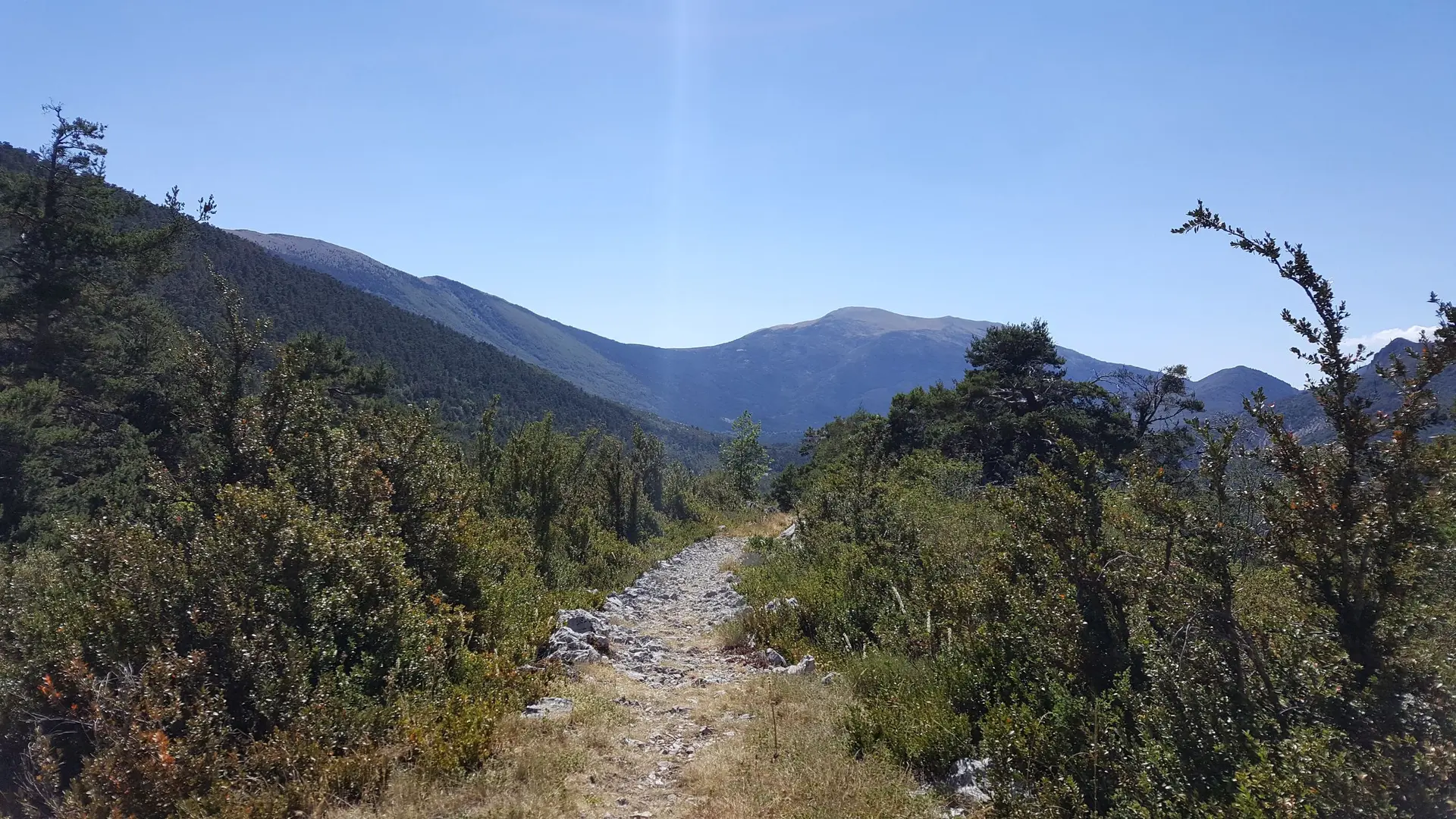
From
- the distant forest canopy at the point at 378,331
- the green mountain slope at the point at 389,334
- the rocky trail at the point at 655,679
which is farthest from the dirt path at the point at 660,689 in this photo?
the green mountain slope at the point at 389,334

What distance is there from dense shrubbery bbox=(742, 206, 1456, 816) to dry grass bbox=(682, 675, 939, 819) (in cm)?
43

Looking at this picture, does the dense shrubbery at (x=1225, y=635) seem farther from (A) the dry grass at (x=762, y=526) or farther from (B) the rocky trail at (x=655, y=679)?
(A) the dry grass at (x=762, y=526)

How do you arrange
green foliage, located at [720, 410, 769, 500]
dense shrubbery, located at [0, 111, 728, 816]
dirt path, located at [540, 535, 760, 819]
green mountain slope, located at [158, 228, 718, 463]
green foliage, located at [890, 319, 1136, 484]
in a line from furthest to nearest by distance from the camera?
green mountain slope, located at [158, 228, 718, 463], green foliage, located at [720, 410, 769, 500], green foliage, located at [890, 319, 1136, 484], dirt path, located at [540, 535, 760, 819], dense shrubbery, located at [0, 111, 728, 816]

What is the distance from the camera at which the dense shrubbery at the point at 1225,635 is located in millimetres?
3764

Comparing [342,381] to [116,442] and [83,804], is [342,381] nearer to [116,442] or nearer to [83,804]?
[116,442]

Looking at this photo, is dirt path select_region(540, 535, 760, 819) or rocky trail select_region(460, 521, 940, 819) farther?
dirt path select_region(540, 535, 760, 819)

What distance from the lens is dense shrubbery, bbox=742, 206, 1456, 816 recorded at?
376 centimetres

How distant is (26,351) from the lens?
24172mm

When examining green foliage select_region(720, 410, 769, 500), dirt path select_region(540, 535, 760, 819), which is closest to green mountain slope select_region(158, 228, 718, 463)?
green foliage select_region(720, 410, 769, 500)

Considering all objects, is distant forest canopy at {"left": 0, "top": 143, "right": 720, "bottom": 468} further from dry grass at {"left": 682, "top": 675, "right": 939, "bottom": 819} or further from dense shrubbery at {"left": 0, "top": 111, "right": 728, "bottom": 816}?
→ dry grass at {"left": 682, "top": 675, "right": 939, "bottom": 819}

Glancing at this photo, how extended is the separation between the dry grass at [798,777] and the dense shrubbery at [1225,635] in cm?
43

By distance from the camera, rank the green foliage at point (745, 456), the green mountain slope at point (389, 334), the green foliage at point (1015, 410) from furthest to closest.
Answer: the green mountain slope at point (389, 334) → the green foliage at point (745, 456) → the green foliage at point (1015, 410)

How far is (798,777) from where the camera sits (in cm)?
589

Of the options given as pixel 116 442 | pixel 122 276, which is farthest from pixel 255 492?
pixel 122 276
